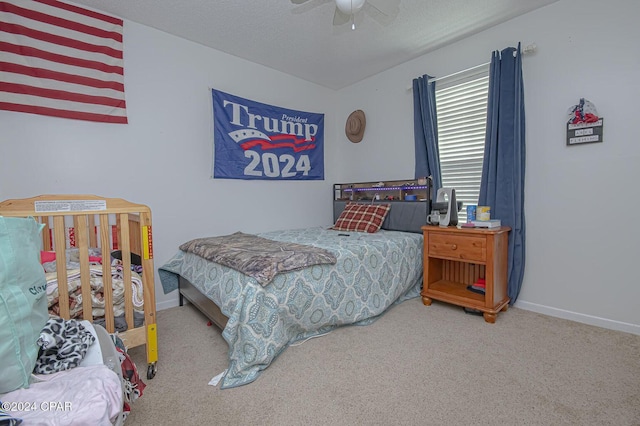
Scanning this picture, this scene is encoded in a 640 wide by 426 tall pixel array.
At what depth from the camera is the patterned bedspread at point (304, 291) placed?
64.6 inches

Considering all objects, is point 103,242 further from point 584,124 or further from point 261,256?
point 584,124

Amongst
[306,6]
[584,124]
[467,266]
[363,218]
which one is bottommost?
→ [467,266]

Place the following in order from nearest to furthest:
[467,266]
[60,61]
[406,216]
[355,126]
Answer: [60,61] < [467,266] < [406,216] < [355,126]

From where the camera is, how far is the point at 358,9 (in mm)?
1780

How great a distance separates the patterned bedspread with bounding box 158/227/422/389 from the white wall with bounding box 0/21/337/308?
23.3 inches

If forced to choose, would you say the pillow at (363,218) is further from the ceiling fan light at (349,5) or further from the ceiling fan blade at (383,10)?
the ceiling fan light at (349,5)

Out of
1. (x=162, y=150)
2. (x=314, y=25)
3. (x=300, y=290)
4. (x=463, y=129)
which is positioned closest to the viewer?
(x=300, y=290)

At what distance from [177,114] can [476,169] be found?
9.52ft

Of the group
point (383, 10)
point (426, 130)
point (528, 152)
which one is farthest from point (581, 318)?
point (383, 10)

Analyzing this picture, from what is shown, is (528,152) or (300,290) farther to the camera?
(528,152)

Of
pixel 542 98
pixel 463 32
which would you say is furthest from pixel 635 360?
pixel 463 32

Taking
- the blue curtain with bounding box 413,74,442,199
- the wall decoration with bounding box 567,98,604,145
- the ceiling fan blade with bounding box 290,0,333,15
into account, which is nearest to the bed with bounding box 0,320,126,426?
the ceiling fan blade with bounding box 290,0,333,15

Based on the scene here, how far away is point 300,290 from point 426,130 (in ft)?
7.06

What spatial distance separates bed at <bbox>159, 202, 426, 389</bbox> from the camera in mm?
1643
